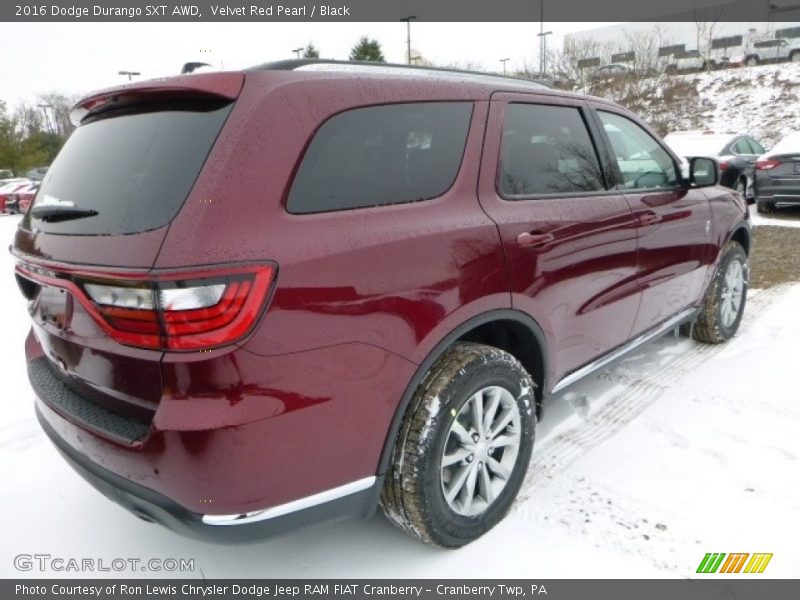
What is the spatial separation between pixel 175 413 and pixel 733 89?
32227 millimetres

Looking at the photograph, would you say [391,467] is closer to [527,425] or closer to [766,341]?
[527,425]

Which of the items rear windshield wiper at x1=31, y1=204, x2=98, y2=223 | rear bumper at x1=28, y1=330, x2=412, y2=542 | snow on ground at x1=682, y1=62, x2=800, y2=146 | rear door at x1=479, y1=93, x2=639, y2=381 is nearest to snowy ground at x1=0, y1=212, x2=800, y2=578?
rear bumper at x1=28, y1=330, x2=412, y2=542

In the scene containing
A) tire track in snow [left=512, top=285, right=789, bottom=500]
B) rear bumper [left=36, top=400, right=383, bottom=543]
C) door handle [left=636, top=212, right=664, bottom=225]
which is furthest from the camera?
door handle [left=636, top=212, right=664, bottom=225]

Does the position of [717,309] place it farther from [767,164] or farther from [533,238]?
[767,164]

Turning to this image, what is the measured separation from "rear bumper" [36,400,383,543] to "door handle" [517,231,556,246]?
1.08 metres

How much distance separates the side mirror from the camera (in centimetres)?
362

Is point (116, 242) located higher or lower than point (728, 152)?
higher

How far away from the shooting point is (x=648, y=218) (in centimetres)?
319

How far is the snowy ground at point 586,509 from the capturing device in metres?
2.20

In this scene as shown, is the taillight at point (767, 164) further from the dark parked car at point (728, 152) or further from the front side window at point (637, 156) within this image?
the front side window at point (637, 156)

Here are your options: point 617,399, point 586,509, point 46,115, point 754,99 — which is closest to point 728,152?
point 617,399

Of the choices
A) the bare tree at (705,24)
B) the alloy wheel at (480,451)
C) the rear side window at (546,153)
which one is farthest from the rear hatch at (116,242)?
the bare tree at (705,24)

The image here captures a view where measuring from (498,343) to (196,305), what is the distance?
1428 mm

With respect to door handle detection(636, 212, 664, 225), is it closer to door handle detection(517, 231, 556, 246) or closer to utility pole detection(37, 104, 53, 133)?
door handle detection(517, 231, 556, 246)
